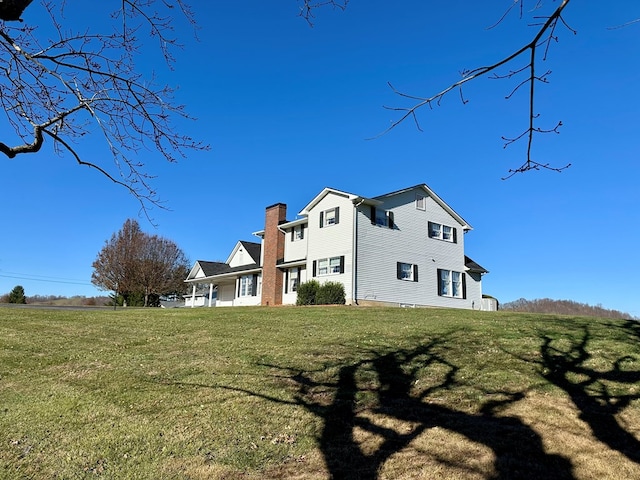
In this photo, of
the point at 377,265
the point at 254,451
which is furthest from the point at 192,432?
the point at 377,265

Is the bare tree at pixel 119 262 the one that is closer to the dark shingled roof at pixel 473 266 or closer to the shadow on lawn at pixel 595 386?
the dark shingled roof at pixel 473 266

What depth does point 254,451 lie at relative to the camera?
6.13 meters

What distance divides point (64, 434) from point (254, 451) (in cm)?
265

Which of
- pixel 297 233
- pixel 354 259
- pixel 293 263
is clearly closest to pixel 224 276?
pixel 297 233

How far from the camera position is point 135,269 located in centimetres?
4709

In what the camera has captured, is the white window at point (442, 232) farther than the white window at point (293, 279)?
No

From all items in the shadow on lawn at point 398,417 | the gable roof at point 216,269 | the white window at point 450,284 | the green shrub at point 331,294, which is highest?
the gable roof at point 216,269

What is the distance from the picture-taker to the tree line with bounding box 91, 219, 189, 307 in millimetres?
47156

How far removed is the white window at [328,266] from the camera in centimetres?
2720

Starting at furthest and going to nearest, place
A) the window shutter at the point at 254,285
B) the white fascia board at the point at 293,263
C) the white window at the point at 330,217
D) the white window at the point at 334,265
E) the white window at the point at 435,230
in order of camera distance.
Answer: the window shutter at the point at 254,285 < the white window at the point at 435,230 < the white fascia board at the point at 293,263 < the white window at the point at 330,217 < the white window at the point at 334,265

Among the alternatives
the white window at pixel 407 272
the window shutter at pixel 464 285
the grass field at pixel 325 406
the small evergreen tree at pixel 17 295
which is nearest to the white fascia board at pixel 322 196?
the white window at pixel 407 272

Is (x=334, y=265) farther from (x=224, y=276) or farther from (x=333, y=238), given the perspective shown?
(x=224, y=276)

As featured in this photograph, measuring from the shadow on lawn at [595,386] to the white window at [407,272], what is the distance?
55.1 feet

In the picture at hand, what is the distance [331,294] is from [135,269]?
1081 inches
